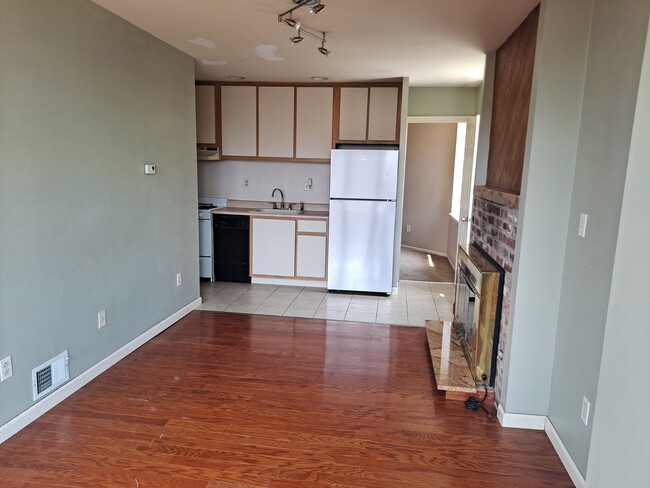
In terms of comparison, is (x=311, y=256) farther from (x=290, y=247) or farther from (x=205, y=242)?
(x=205, y=242)

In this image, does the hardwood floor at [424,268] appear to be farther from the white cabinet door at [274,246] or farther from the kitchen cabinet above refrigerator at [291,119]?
the kitchen cabinet above refrigerator at [291,119]

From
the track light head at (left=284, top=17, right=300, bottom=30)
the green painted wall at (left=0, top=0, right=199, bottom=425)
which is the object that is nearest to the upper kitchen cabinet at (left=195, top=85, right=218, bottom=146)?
the green painted wall at (left=0, top=0, right=199, bottom=425)

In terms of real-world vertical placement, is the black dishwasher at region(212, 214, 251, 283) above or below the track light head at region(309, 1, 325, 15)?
below

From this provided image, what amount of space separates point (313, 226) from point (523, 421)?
3.14m

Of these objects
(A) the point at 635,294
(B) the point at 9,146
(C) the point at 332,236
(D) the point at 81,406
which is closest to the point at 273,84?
(C) the point at 332,236

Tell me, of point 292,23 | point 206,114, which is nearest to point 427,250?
point 206,114

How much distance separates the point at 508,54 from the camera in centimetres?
310

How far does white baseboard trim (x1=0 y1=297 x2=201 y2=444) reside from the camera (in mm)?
2209

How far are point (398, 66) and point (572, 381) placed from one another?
3.12 m

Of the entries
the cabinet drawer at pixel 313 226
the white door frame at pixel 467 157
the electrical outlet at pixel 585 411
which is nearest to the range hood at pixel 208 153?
the cabinet drawer at pixel 313 226

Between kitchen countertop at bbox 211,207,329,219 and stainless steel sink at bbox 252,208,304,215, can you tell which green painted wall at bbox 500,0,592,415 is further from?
stainless steel sink at bbox 252,208,304,215

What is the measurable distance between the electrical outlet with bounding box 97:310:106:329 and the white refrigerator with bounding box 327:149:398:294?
2530 mm

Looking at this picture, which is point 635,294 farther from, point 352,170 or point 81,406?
point 352,170

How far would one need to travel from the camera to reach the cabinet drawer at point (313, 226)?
16.4 ft
